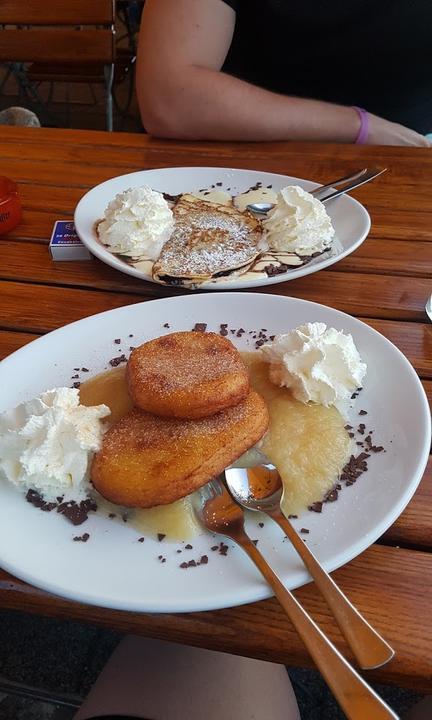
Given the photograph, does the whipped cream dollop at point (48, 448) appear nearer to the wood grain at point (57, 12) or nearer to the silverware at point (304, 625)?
the silverware at point (304, 625)

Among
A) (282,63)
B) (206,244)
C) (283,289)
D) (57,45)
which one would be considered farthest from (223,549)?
(57,45)

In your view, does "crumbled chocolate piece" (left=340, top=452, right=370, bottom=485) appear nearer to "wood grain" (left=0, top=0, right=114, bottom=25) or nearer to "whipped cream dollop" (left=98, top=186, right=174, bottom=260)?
"whipped cream dollop" (left=98, top=186, right=174, bottom=260)

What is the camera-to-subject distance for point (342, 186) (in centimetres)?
131

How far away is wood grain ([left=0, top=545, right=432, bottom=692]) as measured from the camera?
0.57m

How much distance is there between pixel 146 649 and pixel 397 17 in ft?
5.14

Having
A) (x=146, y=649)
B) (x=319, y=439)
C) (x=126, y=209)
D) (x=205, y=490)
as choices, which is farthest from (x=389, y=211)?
(x=146, y=649)

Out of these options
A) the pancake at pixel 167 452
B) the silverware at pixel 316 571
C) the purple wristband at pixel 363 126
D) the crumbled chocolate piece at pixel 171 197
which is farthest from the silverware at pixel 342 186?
the silverware at pixel 316 571

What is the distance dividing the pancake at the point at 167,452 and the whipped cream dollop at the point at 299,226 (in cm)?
46

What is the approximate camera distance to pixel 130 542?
0.63 meters

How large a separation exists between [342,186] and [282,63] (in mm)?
614

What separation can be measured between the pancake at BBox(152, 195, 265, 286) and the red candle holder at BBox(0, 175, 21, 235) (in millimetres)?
326

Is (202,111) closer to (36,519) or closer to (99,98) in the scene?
(36,519)

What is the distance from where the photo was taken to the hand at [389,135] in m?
1.59

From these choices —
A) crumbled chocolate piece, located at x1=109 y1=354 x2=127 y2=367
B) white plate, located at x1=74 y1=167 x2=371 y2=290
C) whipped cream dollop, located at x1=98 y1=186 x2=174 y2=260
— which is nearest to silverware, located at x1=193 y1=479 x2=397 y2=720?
crumbled chocolate piece, located at x1=109 y1=354 x2=127 y2=367
